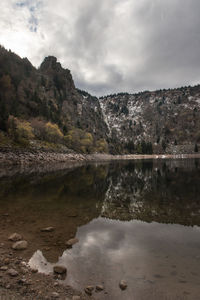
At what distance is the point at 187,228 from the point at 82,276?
6.71m

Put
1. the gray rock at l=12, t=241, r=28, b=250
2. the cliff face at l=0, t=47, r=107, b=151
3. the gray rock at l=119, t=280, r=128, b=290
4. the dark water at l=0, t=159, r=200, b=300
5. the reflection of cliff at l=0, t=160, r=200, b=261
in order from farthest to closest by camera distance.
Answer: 1. the cliff face at l=0, t=47, r=107, b=151
2. the reflection of cliff at l=0, t=160, r=200, b=261
3. the gray rock at l=12, t=241, r=28, b=250
4. the dark water at l=0, t=159, r=200, b=300
5. the gray rock at l=119, t=280, r=128, b=290

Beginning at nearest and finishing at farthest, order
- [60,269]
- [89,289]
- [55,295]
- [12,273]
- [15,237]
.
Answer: [55,295]
[89,289]
[12,273]
[60,269]
[15,237]

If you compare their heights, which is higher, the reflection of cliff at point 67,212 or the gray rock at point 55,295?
the gray rock at point 55,295

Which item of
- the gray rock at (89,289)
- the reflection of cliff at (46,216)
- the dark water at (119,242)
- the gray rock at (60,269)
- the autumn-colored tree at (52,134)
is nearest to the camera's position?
the gray rock at (89,289)

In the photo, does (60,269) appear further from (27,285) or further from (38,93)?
(38,93)

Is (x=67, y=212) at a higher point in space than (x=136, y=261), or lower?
lower

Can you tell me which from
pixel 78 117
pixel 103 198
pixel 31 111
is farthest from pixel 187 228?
pixel 78 117

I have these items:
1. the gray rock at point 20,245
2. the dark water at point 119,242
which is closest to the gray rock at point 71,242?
the dark water at point 119,242

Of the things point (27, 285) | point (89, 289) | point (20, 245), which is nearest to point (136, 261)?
point (89, 289)

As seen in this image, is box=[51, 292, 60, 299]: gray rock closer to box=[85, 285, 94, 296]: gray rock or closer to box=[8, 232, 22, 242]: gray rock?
box=[85, 285, 94, 296]: gray rock

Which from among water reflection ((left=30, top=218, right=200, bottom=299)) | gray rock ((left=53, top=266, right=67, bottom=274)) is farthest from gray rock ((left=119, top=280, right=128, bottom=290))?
gray rock ((left=53, top=266, right=67, bottom=274))

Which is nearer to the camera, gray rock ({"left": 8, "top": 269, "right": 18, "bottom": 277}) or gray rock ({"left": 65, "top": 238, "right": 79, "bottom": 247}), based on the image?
gray rock ({"left": 8, "top": 269, "right": 18, "bottom": 277})

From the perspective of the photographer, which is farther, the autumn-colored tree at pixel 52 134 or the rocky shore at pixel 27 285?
the autumn-colored tree at pixel 52 134

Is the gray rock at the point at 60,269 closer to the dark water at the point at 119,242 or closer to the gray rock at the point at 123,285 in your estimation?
the dark water at the point at 119,242
